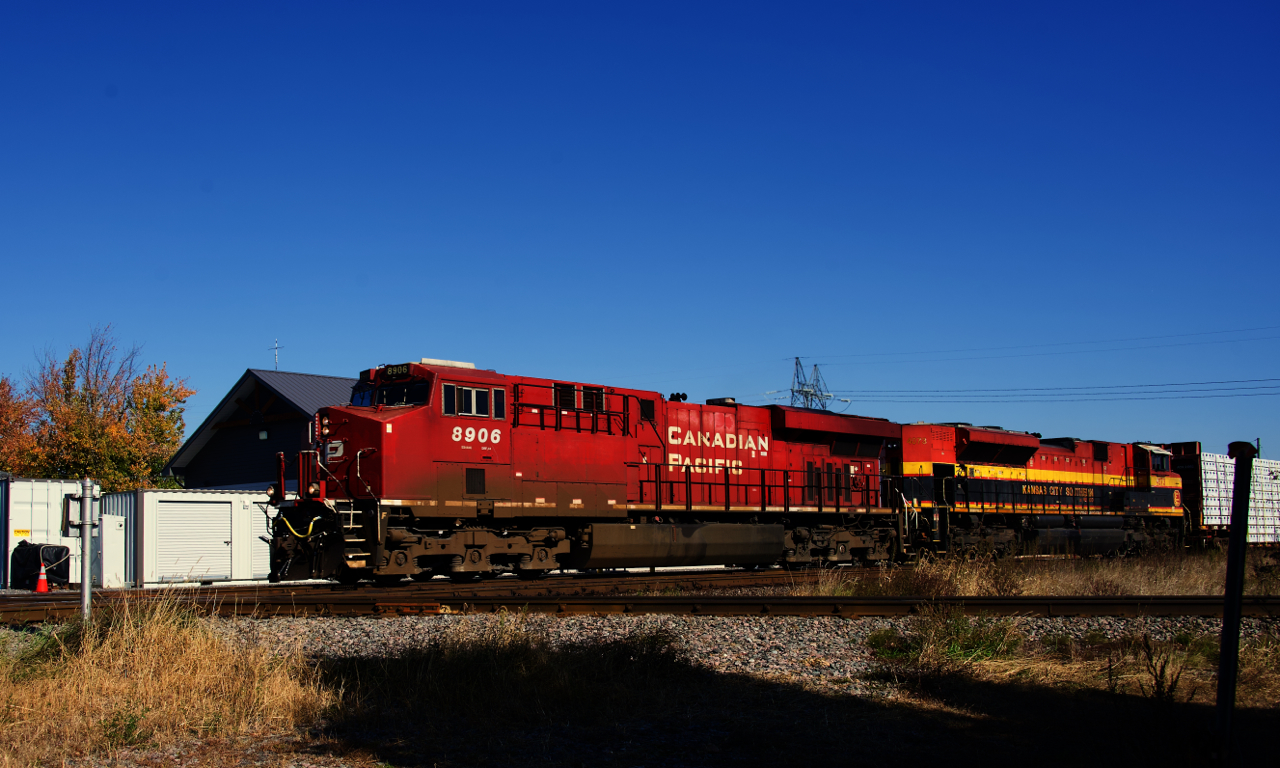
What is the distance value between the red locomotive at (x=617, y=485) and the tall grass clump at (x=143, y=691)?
7440 millimetres

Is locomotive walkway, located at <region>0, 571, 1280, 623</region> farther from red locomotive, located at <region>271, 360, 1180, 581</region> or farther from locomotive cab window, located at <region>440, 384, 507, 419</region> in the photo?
locomotive cab window, located at <region>440, 384, 507, 419</region>

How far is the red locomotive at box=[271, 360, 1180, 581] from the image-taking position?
1614 cm

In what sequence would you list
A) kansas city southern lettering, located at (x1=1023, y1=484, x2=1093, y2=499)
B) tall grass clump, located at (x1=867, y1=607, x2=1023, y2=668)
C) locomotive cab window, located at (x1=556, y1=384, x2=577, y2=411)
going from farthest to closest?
kansas city southern lettering, located at (x1=1023, y1=484, x2=1093, y2=499) → locomotive cab window, located at (x1=556, y1=384, x2=577, y2=411) → tall grass clump, located at (x1=867, y1=607, x2=1023, y2=668)

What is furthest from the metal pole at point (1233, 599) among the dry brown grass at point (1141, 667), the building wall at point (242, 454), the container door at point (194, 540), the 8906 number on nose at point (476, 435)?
the building wall at point (242, 454)

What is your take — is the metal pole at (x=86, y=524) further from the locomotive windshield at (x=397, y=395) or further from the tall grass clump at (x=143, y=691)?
the locomotive windshield at (x=397, y=395)

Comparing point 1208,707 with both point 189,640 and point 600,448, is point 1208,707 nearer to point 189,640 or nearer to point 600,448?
point 189,640

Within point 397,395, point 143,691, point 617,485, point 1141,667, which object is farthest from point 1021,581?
point 143,691

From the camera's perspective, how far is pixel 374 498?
15.9 metres

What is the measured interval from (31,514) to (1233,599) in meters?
25.0

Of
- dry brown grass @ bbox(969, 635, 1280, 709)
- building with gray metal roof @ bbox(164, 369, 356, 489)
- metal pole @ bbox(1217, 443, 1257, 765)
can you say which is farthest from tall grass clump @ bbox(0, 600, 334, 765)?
building with gray metal roof @ bbox(164, 369, 356, 489)

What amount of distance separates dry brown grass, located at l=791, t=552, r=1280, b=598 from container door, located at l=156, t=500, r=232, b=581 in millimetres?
14552

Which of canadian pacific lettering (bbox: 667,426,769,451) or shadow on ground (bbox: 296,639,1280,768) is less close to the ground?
canadian pacific lettering (bbox: 667,426,769,451)

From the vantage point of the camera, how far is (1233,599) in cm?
384

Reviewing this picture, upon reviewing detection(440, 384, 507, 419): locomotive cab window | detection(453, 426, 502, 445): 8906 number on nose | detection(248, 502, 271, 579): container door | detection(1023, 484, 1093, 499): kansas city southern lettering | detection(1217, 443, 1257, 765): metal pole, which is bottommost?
detection(248, 502, 271, 579): container door
